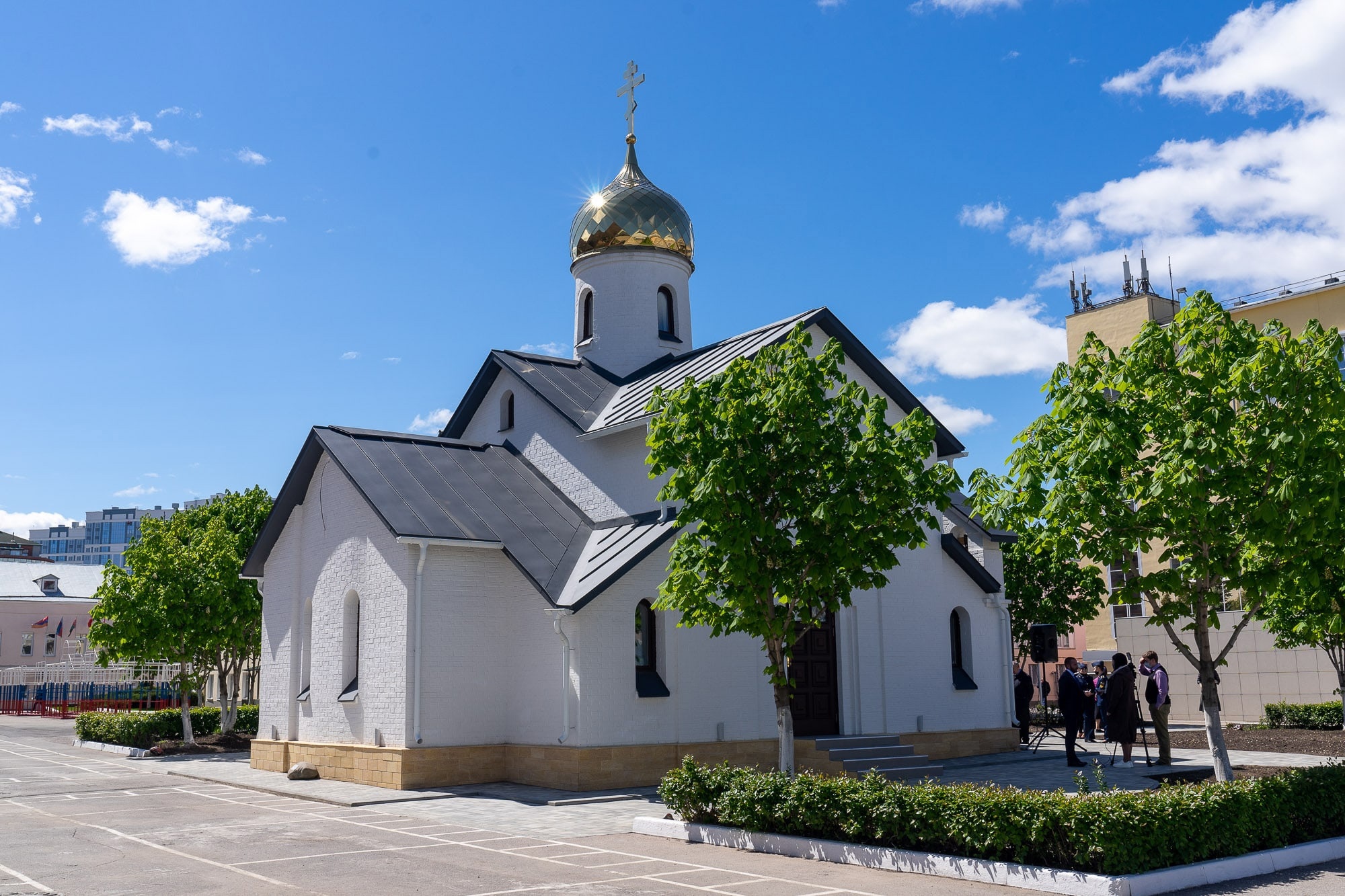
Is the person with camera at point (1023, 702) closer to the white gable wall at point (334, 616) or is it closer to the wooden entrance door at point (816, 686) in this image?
the wooden entrance door at point (816, 686)

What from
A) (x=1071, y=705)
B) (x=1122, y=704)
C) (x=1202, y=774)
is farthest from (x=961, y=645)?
(x=1202, y=774)

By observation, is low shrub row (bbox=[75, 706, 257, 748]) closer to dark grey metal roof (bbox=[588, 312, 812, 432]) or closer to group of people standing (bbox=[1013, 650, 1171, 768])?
dark grey metal roof (bbox=[588, 312, 812, 432])

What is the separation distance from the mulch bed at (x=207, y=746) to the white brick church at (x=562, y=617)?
518 centimetres

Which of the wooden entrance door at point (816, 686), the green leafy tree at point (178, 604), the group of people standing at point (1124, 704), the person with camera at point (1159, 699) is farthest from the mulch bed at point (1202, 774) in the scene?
the green leafy tree at point (178, 604)

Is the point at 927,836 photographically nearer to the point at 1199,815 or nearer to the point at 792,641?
the point at 1199,815

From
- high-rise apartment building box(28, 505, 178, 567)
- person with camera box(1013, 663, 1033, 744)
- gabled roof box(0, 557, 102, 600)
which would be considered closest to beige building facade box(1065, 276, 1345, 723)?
person with camera box(1013, 663, 1033, 744)

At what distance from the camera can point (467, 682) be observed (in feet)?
61.4

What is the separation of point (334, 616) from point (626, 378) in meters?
8.03

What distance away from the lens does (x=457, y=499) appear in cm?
2019

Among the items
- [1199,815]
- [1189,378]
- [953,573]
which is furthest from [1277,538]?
[953,573]

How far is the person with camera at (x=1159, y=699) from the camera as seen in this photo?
17.8m

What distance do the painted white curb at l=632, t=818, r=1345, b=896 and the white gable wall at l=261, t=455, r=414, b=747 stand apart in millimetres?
8307

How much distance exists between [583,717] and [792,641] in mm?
4970

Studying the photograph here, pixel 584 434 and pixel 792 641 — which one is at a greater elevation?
pixel 584 434
